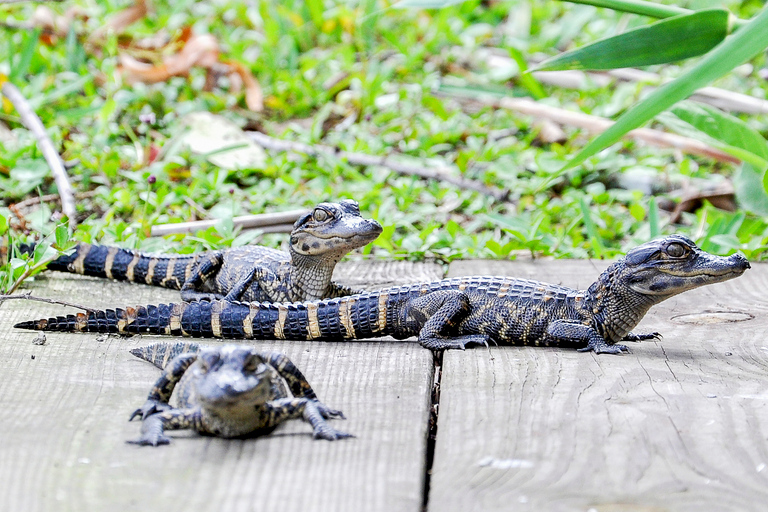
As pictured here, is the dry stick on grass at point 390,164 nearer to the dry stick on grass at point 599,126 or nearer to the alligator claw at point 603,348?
the dry stick on grass at point 599,126

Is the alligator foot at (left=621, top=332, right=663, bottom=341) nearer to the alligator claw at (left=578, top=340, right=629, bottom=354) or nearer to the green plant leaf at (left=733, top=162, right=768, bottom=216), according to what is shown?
the alligator claw at (left=578, top=340, right=629, bottom=354)

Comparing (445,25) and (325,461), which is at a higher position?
(325,461)

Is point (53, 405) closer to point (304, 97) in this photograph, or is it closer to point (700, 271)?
point (700, 271)

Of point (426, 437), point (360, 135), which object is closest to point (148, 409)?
point (426, 437)

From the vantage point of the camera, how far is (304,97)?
Answer: 23.2 feet

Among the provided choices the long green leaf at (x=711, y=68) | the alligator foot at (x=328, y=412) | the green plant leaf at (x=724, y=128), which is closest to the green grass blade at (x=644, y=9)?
the green plant leaf at (x=724, y=128)

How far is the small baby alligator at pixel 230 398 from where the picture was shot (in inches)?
80.0

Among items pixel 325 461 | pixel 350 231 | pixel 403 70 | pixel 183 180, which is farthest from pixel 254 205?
pixel 325 461

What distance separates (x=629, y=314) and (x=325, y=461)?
1554mm

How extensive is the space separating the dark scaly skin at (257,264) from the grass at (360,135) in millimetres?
245

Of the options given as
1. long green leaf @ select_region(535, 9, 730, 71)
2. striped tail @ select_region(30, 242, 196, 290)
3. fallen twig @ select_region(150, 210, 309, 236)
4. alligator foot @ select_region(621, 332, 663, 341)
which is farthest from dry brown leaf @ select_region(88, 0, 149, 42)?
alligator foot @ select_region(621, 332, 663, 341)

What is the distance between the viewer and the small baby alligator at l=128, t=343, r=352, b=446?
80.0 inches

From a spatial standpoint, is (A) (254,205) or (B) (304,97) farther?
(B) (304,97)

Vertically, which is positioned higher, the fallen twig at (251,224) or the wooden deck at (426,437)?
the wooden deck at (426,437)
